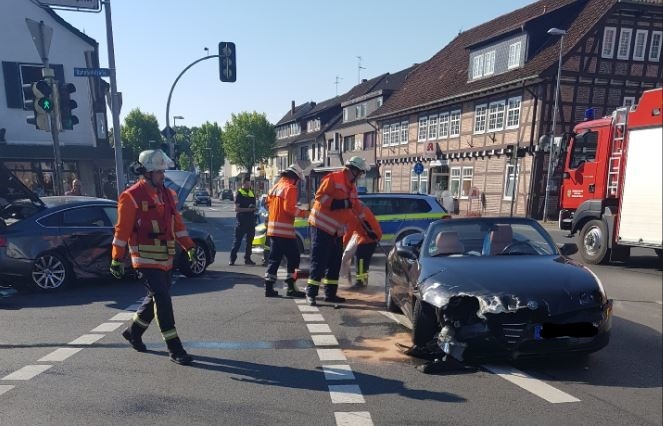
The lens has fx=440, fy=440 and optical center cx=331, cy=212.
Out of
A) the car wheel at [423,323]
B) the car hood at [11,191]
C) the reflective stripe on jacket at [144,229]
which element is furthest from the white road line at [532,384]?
the car hood at [11,191]

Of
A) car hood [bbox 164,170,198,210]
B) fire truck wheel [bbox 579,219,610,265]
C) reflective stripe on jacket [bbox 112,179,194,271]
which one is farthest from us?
car hood [bbox 164,170,198,210]

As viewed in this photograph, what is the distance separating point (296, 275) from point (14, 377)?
3938mm

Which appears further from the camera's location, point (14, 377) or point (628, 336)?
point (628, 336)

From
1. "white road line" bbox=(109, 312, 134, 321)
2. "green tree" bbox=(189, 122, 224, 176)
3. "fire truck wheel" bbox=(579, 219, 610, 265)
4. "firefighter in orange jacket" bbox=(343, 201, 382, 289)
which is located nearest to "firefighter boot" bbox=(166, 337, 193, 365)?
"white road line" bbox=(109, 312, 134, 321)

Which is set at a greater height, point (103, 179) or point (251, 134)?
point (251, 134)

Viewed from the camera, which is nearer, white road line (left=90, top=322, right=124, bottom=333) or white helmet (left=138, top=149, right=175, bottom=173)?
white helmet (left=138, top=149, right=175, bottom=173)

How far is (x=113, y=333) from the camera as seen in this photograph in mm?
5418

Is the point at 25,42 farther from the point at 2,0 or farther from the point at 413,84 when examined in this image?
the point at 413,84

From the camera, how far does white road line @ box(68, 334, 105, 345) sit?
507cm

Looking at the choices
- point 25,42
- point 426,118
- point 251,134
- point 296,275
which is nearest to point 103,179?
point 25,42

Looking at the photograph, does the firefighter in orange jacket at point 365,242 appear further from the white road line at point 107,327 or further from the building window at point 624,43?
the building window at point 624,43

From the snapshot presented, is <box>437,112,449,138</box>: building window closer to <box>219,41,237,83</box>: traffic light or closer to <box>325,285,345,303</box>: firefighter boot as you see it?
<box>219,41,237,83</box>: traffic light

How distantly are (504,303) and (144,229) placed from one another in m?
3.55

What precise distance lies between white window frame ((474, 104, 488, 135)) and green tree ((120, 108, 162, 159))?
5354 centimetres
